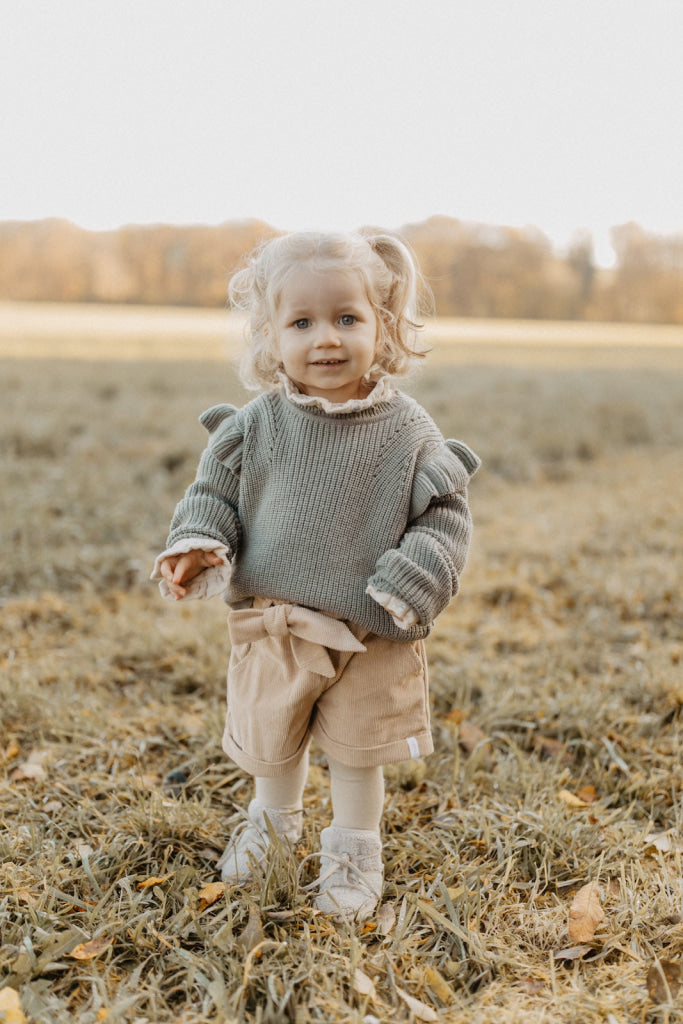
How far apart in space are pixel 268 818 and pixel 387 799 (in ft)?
1.59

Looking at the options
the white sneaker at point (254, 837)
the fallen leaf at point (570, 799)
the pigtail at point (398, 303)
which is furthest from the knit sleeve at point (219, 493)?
the fallen leaf at point (570, 799)

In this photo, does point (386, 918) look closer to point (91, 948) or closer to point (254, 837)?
point (254, 837)

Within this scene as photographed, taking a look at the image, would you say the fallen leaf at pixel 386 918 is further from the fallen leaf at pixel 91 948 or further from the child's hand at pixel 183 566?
the child's hand at pixel 183 566

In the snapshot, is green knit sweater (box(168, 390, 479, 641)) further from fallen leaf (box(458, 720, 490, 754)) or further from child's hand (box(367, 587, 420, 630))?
fallen leaf (box(458, 720, 490, 754))

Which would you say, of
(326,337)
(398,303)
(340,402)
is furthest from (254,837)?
(398,303)

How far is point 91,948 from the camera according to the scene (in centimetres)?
202

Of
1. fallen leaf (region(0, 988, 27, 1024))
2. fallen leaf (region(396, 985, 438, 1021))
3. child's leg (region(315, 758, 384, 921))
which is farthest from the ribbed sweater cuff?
fallen leaf (region(0, 988, 27, 1024))

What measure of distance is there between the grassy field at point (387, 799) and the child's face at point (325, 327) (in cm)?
125

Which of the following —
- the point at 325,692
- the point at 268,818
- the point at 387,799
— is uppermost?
the point at 325,692

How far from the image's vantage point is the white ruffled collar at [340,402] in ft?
6.75

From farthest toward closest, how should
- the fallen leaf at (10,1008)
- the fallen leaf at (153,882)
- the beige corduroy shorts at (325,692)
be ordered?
the fallen leaf at (153,882) → the beige corduroy shorts at (325,692) → the fallen leaf at (10,1008)

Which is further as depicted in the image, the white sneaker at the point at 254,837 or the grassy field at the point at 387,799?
the white sneaker at the point at 254,837

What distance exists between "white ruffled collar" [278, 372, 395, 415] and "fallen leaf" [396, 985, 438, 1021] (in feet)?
4.36

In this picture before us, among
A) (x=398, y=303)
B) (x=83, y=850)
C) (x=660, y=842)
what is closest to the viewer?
(x=398, y=303)
